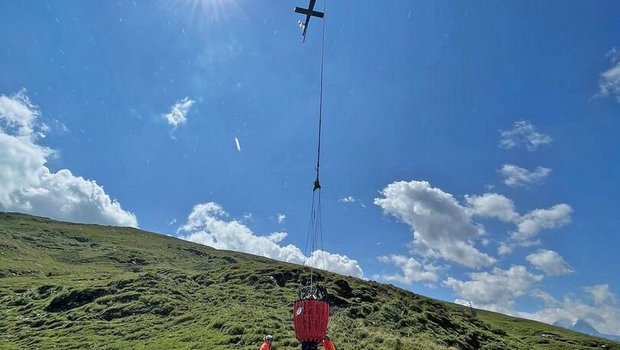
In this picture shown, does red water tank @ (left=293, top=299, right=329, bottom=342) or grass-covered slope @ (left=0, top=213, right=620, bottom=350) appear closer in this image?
red water tank @ (left=293, top=299, right=329, bottom=342)

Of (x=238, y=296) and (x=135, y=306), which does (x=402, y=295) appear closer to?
(x=238, y=296)

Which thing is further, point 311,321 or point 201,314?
point 201,314

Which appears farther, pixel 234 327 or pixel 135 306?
pixel 135 306

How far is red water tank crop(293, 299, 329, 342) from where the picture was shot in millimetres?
9344

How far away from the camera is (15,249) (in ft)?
281

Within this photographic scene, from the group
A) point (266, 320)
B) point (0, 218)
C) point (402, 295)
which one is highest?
point (0, 218)

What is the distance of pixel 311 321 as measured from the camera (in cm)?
936

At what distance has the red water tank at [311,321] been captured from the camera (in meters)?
9.34

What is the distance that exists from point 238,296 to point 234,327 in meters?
12.2

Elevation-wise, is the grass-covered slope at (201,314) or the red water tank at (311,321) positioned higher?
the grass-covered slope at (201,314)

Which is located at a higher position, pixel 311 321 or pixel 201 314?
pixel 201 314

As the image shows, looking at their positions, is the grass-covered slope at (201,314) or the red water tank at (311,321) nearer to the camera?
the red water tank at (311,321)

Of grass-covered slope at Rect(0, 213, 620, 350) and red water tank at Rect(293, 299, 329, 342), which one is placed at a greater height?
grass-covered slope at Rect(0, 213, 620, 350)

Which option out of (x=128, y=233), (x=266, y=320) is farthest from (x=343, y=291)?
(x=128, y=233)
